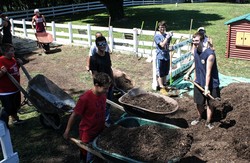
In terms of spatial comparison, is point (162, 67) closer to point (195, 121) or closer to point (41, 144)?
point (195, 121)

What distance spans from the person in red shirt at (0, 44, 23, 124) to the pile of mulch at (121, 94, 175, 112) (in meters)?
2.17

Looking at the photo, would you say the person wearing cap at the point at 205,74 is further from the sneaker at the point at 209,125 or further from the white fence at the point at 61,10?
the white fence at the point at 61,10

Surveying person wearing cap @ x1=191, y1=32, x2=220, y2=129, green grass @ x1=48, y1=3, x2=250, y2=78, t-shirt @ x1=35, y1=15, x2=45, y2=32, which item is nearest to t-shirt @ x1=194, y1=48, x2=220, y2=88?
person wearing cap @ x1=191, y1=32, x2=220, y2=129

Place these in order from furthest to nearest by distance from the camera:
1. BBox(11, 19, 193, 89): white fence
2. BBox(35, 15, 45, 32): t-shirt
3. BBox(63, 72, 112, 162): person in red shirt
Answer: BBox(35, 15, 45, 32): t-shirt, BBox(11, 19, 193, 89): white fence, BBox(63, 72, 112, 162): person in red shirt

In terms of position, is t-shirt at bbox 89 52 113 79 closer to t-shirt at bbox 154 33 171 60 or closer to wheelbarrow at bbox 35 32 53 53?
t-shirt at bbox 154 33 171 60

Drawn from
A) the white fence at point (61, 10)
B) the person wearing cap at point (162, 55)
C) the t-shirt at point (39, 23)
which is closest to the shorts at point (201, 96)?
the person wearing cap at point (162, 55)

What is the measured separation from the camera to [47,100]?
20.4 ft

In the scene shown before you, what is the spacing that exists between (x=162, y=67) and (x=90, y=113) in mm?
4543

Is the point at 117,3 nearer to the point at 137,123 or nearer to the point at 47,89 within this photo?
the point at 47,89

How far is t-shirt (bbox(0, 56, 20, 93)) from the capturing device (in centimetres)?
602

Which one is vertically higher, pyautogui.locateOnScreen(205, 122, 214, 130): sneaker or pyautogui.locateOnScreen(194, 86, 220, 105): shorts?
pyautogui.locateOnScreen(194, 86, 220, 105): shorts

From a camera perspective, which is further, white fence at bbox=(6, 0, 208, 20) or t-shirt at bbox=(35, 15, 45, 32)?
white fence at bbox=(6, 0, 208, 20)

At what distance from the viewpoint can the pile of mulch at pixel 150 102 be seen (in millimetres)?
6098

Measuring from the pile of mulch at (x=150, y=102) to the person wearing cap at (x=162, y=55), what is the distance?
1829mm
